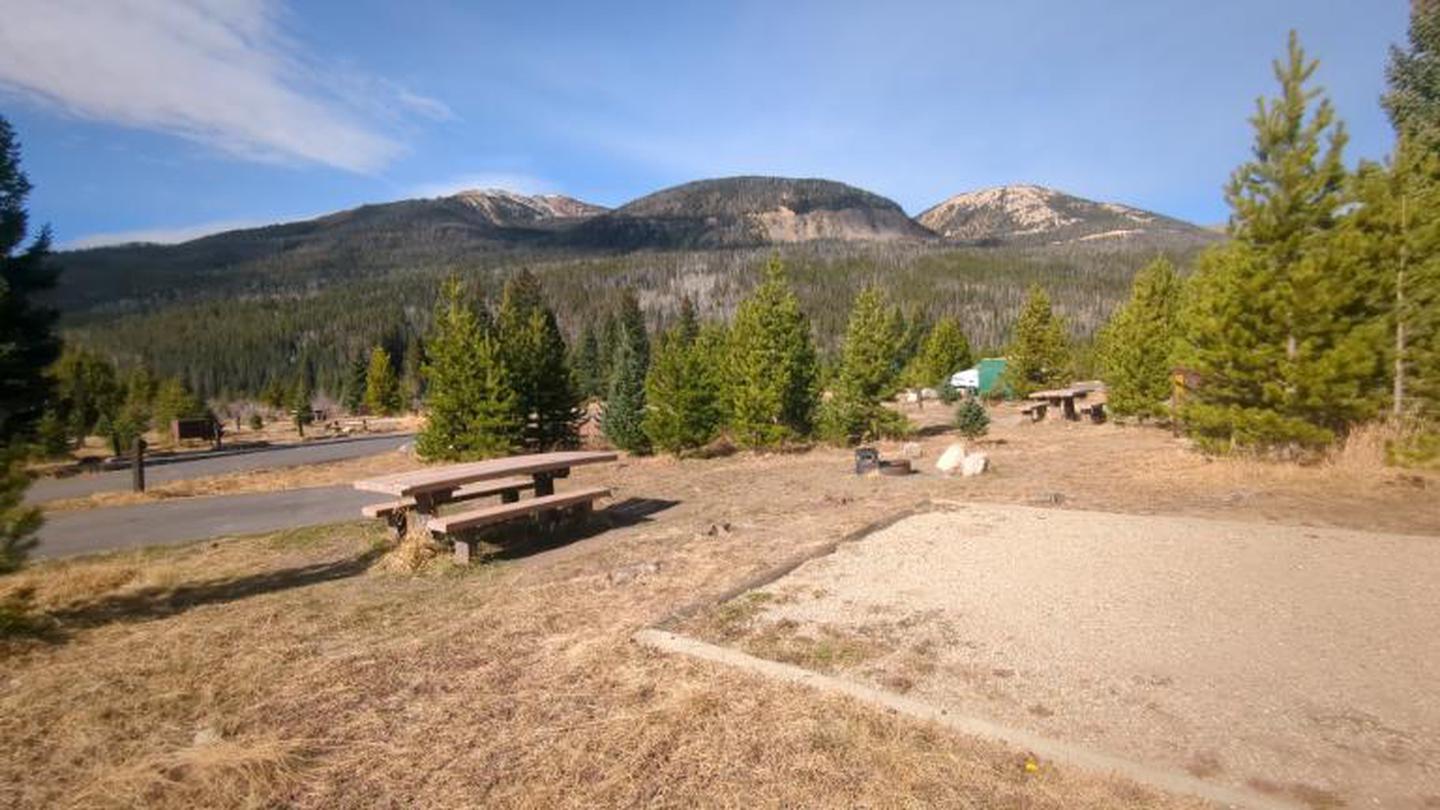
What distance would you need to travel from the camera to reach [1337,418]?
1113 cm

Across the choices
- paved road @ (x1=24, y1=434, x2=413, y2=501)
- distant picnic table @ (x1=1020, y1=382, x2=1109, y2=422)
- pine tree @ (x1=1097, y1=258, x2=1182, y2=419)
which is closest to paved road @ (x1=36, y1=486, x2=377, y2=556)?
paved road @ (x1=24, y1=434, x2=413, y2=501)

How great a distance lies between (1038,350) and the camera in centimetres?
3170

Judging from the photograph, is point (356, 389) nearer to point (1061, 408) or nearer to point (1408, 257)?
point (1061, 408)

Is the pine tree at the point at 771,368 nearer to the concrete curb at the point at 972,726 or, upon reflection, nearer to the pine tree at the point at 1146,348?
the pine tree at the point at 1146,348

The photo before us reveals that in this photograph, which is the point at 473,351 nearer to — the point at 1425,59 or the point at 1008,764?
the point at 1008,764

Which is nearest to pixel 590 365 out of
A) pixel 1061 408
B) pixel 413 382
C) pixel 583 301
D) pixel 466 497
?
pixel 413 382

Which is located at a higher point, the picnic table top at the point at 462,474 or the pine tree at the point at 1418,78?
the pine tree at the point at 1418,78

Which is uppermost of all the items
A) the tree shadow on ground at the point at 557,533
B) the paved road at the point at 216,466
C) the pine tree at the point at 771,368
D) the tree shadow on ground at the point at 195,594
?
the pine tree at the point at 771,368

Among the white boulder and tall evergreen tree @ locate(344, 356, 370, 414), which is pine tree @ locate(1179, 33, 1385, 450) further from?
tall evergreen tree @ locate(344, 356, 370, 414)

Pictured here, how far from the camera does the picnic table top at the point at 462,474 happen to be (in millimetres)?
7836

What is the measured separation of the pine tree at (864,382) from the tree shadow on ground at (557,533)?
344 inches

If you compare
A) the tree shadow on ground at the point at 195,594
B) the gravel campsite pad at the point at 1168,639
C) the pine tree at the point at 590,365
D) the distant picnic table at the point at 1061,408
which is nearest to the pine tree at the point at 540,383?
the tree shadow on ground at the point at 195,594

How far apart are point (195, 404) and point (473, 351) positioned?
31503 millimetres

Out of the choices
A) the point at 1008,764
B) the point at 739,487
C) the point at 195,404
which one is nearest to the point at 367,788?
the point at 1008,764
